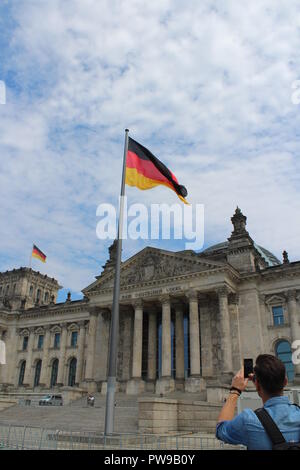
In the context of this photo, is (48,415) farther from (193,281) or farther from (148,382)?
(193,281)

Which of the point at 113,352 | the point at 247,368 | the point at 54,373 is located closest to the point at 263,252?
the point at 54,373

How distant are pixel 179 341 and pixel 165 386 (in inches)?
248

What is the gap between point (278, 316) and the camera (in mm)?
41719

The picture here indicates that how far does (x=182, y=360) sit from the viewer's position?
145ft

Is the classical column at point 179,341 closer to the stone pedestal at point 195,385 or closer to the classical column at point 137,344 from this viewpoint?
the classical column at point 137,344

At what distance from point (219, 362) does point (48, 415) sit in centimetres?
1780

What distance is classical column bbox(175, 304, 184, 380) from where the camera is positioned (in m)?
43.8

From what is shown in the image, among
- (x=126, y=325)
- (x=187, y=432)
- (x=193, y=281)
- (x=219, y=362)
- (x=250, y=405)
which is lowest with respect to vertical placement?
(x=187, y=432)

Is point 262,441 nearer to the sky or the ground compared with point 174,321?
nearer to the ground

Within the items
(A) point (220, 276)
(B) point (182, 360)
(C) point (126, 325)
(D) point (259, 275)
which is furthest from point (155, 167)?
(C) point (126, 325)

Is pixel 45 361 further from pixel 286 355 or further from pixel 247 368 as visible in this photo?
pixel 247 368

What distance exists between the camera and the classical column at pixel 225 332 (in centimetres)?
3822

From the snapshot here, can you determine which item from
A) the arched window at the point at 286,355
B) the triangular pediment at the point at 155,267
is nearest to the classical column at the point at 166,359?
the triangular pediment at the point at 155,267

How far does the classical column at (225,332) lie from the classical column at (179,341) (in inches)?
266
